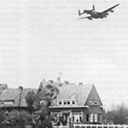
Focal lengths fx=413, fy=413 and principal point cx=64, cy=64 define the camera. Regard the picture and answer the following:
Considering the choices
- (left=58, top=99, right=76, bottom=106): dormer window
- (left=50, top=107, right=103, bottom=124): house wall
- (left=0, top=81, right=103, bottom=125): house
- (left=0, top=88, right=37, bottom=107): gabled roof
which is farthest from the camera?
(left=0, top=88, right=37, bottom=107): gabled roof

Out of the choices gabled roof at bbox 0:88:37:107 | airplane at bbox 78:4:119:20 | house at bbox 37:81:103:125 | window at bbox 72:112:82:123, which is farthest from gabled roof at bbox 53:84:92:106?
airplane at bbox 78:4:119:20

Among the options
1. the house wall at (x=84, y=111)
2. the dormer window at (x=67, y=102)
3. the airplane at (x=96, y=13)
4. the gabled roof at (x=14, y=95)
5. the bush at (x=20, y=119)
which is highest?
the airplane at (x=96, y=13)

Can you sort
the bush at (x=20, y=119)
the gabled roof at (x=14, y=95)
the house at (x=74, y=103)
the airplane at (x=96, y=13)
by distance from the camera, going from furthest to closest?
the gabled roof at (x=14, y=95) → the house at (x=74, y=103) → the bush at (x=20, y=119) → the airplane at (x=96, y=13)

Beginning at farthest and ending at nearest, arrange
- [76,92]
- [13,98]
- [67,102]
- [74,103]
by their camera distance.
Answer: [13,98]
[76,92]
[67,102]
[74,103]

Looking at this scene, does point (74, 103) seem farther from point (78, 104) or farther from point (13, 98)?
point (13, 98)

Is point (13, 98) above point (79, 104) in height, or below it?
above

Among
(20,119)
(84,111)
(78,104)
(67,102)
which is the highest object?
(67,102)

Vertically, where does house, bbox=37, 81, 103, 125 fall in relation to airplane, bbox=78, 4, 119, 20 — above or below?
below

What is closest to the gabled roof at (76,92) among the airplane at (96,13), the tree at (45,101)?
the tree at (45,101)

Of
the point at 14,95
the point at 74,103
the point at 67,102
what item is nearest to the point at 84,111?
the point at 74,103

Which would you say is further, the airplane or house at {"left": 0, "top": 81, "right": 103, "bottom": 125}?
house at {"left": 0, "top": 81, "right": 103, "bottom": 125}

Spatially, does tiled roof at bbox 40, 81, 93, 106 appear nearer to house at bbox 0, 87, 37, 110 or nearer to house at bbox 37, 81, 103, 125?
house at bbox 37, 81, 103, 125

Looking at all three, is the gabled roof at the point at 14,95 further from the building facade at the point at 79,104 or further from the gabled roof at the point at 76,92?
the gabled roof at the point at 76,92
